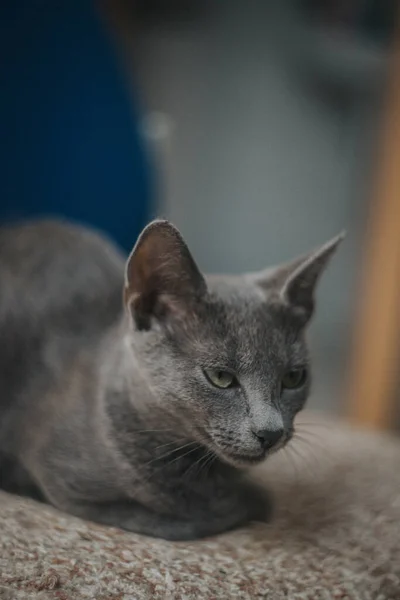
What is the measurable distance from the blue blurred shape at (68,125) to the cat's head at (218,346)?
2.11 ft

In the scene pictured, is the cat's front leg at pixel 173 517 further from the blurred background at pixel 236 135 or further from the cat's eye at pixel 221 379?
the blurred background at pixel 236 135

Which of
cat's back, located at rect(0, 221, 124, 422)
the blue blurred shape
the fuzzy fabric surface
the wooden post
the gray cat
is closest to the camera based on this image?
the fuzzy fabric surface

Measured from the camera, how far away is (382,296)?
1902mm

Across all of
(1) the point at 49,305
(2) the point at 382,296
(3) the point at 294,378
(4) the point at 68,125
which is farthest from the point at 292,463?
(4) the point at 68,125

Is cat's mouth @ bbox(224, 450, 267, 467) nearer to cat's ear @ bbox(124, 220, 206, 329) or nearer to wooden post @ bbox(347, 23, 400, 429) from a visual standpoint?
cat's ear @ bbox(124, 220, 206, 329)

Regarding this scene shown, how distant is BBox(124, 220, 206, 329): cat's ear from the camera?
3.25 ft

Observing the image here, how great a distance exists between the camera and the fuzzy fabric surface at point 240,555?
0.92 meters

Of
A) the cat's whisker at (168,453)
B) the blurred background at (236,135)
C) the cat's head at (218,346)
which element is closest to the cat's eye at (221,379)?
the cat's head at (218,346)

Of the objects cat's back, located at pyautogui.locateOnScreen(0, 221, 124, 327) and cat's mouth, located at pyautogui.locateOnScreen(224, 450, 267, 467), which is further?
cat's back, located at pyautogui.locateOnScreen(0, 221, 124, 327)

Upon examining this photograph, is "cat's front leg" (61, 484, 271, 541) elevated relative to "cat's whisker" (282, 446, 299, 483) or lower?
elevated

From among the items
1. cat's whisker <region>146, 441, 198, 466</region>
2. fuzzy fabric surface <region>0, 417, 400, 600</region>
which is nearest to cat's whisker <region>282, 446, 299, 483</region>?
fuzzy fabric surface <region>0, 417, 400, 600</region>

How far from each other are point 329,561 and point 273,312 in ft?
1.14

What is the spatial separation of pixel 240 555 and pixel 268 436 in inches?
7.2

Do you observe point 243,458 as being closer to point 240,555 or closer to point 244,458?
point 244,458
